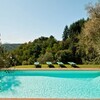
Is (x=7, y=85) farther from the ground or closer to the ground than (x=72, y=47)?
closer to the ground

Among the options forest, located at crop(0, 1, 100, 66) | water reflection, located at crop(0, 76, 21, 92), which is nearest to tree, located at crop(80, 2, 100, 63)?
forest, located at crop(0, 1, 100, 66)

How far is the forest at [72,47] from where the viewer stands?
19.3 meters

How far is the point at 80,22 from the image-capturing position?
3462 cm

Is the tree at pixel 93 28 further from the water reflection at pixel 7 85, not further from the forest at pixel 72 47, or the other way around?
the water reflection at pixel 7 85

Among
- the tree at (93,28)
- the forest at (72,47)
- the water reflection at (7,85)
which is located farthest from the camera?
the forest at (72,47)

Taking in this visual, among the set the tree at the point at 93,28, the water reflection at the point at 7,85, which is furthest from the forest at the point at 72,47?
the water reflection at the point at 7,85

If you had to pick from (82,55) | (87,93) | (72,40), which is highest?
(72,40)

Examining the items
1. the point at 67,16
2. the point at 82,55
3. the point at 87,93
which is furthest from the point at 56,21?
the point at 87,93

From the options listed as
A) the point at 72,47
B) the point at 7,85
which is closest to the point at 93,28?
the point at 7,85

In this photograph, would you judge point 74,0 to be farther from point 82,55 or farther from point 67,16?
point 82,55

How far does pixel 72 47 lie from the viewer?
29438 mm

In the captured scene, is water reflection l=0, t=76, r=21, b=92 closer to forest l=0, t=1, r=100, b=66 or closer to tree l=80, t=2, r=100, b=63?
forest l=0, t=1, r=100, b=66

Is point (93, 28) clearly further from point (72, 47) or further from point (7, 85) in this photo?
point (72, 47)

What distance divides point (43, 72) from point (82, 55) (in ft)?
34.7
